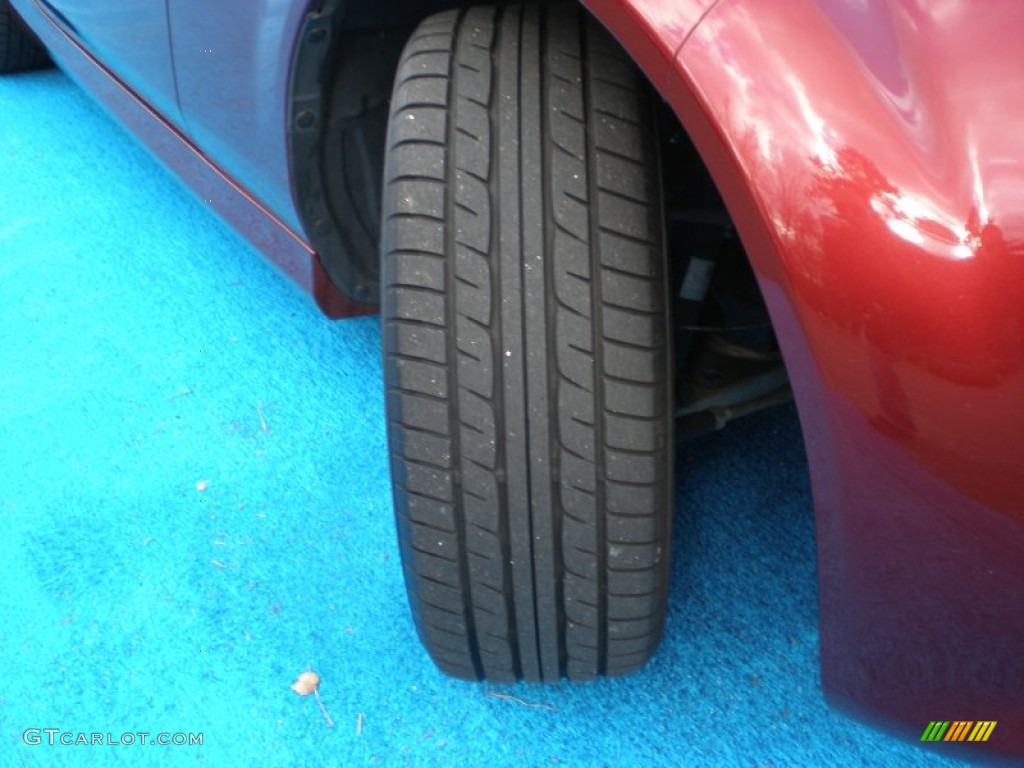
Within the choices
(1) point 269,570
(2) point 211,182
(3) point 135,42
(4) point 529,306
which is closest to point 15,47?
(3) point 135,42

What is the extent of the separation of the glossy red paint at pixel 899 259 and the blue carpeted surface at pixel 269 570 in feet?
1.83

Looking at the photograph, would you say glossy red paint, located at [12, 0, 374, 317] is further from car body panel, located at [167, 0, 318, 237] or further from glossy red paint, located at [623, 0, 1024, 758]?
glossy red paint, located at [623, 0, 1024, 758]

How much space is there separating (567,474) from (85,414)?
1.13 meters

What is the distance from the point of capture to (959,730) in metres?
0.87

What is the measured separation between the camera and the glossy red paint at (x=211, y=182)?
1490 mm

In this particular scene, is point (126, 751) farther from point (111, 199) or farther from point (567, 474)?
point (111, 199)

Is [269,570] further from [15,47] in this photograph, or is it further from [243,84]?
[15,47]

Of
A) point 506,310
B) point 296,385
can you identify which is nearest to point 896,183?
point 506,310

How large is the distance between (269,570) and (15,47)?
96.1 inches

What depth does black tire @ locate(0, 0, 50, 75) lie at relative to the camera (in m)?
3.11

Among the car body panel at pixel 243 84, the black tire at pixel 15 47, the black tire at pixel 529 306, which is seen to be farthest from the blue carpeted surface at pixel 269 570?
the black tire at pixel 15 47

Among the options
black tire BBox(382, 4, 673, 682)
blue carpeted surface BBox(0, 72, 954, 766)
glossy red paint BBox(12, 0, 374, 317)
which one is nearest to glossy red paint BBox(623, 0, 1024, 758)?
black tire BBox(382, 4, 673, 682)

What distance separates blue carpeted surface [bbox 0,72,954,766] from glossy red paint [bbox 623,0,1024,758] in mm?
556

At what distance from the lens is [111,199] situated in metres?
2.49
